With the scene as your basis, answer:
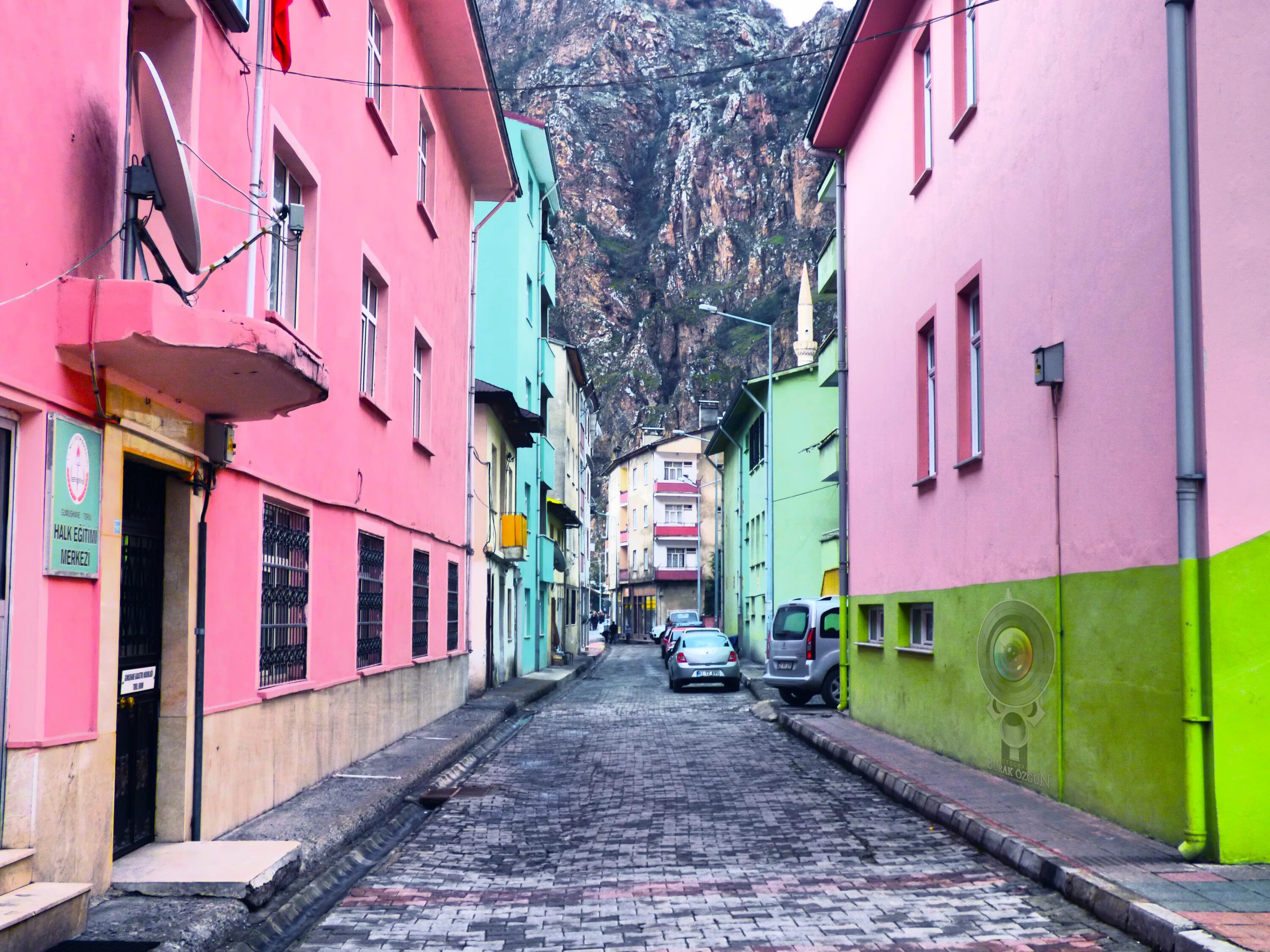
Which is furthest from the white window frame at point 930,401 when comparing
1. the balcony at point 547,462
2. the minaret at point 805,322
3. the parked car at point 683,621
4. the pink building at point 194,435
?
the minaret at point 805,322

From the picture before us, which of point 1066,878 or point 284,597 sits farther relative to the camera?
point 284,597

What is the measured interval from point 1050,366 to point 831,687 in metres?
12.4

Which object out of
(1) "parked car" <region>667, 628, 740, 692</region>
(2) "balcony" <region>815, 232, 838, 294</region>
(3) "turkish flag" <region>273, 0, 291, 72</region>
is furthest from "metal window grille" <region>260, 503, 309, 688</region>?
(1) "parked car" <region>667, 628, 740, 692</region>

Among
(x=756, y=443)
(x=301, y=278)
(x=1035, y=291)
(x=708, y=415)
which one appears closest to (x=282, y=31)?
(x=301, y=278)

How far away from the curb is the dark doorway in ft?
17.6

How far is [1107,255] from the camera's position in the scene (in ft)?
27.5

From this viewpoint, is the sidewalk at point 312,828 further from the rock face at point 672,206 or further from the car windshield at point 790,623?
the rock face at point 672,206

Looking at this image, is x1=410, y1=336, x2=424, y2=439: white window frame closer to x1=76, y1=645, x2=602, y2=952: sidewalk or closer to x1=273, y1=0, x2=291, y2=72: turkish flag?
x1=76, y1=645, x2=602, y2=952: sidewalk

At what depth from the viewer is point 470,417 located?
2030 centimetres

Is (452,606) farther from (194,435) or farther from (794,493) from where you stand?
(794,493)

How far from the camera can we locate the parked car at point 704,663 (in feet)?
87.5

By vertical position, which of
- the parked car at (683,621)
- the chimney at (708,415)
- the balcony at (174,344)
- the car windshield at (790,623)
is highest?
the chimney at (708,415)

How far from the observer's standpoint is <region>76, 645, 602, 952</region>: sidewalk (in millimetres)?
5430

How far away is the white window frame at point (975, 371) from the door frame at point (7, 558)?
887 centimetres
